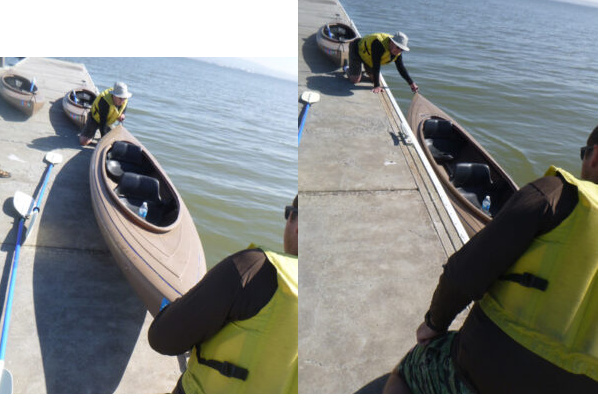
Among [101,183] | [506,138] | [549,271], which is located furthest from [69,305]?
[506,138]

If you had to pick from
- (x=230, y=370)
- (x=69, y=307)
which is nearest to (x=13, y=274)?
(x=69, y=307)

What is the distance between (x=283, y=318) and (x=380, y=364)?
1184 millimetres

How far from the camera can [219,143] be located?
34.4ft

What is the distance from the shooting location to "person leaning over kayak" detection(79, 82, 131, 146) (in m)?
6.29

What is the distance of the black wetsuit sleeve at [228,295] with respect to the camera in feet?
2.67

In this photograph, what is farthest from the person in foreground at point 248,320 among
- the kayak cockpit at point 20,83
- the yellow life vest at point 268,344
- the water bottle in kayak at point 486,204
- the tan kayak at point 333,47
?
the kayak cockpit at point 20,83

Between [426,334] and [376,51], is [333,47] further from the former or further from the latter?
[426,334]

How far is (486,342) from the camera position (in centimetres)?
104

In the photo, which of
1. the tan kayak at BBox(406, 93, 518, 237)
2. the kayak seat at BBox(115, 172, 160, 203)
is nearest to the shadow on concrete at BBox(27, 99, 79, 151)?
the kayak seat at BBox(115, 172, 160, 203)

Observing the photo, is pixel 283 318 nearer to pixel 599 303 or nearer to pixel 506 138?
pixel 599 303

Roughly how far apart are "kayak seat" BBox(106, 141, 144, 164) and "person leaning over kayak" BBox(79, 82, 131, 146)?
145 centimetres

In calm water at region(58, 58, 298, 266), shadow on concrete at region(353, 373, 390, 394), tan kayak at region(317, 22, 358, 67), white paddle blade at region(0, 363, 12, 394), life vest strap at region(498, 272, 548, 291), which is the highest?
life vest strap at region(498, 272, 548, 291)

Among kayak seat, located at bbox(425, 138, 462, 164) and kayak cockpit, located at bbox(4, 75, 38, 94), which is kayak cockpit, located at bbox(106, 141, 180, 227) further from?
kayak cockpit, located at bbox(4, 75, 38, 94)

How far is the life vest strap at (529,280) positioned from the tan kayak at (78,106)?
7573 mm
